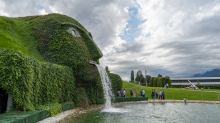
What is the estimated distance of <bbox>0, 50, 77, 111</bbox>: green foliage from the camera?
7.20m

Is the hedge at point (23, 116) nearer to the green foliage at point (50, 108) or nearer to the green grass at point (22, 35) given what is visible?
the green foliage at point (50, 108)

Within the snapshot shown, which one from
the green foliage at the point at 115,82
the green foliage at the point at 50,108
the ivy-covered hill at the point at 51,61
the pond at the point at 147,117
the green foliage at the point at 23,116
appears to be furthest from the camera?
the green foliage at the point at 115,82

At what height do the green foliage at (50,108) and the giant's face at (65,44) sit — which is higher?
the giant's face at (65,44)

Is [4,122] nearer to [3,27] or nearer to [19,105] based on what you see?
[19,105]

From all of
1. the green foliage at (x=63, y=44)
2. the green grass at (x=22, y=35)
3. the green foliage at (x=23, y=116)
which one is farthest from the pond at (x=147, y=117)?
the green grass at (x=22, y=35)

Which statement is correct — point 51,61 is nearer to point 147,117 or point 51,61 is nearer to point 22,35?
point 22,35

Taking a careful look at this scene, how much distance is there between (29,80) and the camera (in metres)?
8.07

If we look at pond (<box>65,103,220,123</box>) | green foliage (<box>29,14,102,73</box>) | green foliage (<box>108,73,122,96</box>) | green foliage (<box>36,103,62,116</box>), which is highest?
green foliage (<box>29,14,102,73</box>)

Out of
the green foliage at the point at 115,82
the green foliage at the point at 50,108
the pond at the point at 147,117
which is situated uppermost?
the green foliage at the point at 115,82

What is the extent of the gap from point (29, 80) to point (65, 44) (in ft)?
22.0

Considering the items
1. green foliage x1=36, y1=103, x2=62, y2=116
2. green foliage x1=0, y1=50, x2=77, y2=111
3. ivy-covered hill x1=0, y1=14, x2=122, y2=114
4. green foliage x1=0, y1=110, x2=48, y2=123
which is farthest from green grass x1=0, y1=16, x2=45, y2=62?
green foliage x1=0, y1=110, x2=48, y2=123

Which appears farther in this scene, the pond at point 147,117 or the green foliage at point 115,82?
the green foliage at point 115,82

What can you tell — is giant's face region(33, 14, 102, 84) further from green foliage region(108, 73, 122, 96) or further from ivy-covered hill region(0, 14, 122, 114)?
green foliage region(108, 73, 122, 96)

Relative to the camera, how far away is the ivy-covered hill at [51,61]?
798 cm
